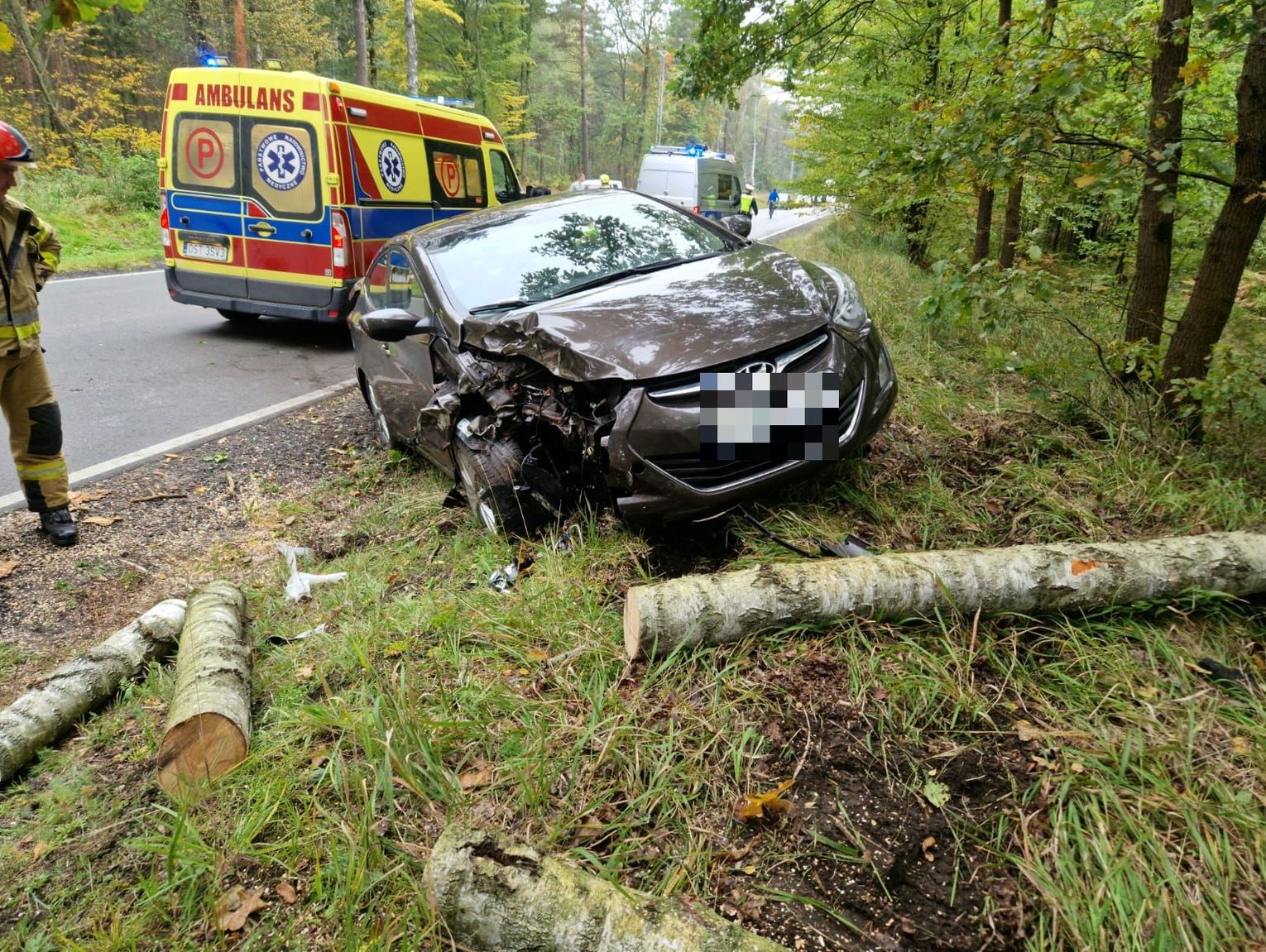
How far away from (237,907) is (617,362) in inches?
84.3

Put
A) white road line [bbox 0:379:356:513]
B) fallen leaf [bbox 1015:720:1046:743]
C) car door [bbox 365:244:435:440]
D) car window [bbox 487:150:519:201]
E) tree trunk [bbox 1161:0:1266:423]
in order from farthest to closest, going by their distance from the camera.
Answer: car window [bbox 487:150:519:201] < white road line [bbox 0:379:356:513] < car door [bbox 365:244:435:440] < tree trunk [bbox 1161:0:1266:423] < fallen leaf [bbox 1015:720:1046:743]

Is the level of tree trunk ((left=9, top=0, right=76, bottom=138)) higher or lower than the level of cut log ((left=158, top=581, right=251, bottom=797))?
higher

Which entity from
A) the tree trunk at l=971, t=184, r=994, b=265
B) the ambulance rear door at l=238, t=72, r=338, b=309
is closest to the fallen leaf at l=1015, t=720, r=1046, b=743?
the tree trunk at l=971, t=184, r=994, b=265

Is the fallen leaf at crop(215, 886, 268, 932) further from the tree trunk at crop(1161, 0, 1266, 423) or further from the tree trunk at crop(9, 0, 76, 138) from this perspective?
the tree trunk at crop(9, 0, 76, 138)

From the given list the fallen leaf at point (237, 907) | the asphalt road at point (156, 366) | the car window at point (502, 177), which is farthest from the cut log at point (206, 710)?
the car window at point (502, 177)

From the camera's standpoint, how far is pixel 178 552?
3.96 m

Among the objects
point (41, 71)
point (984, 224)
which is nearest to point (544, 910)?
point (984, 224)

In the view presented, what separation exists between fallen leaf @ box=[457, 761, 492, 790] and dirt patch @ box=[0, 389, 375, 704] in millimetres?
2105

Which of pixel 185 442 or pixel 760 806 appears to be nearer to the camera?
pixel 760 806

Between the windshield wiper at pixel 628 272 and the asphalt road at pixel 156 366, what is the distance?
137 inches

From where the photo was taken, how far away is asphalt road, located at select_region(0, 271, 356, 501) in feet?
17.8

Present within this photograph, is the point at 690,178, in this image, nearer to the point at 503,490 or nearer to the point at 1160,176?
the point at 1160,176

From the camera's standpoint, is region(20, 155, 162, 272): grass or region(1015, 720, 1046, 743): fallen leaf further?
region(20, 155, 162, 272): grass

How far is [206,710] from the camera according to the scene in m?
2.26
